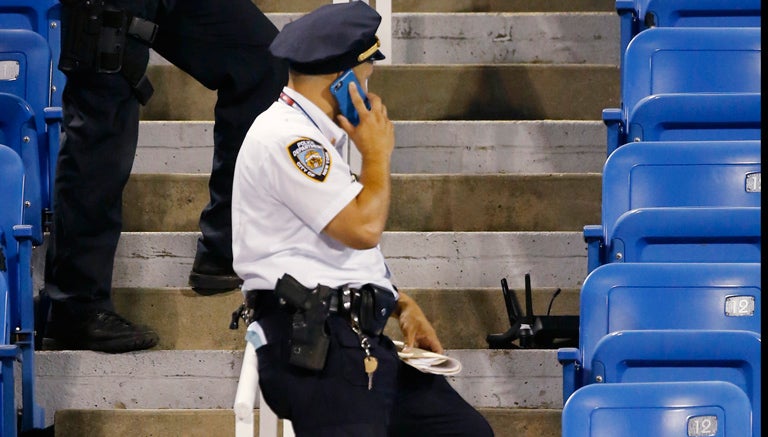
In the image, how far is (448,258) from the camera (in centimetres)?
330

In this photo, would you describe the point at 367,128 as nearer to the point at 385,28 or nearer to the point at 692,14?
the point at 385,28

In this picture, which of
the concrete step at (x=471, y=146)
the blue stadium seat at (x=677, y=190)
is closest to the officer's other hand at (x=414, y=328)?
the blue stadium seat at (x=677, y=190)

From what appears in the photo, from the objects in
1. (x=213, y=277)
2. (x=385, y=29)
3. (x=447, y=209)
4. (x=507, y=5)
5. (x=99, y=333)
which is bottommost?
(x=99, y=333)

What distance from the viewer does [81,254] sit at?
3.00m

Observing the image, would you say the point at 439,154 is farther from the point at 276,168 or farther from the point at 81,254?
the point at 276,168

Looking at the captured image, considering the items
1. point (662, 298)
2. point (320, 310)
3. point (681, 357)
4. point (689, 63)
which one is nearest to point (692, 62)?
point (689, 63)

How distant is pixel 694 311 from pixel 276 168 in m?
0.97

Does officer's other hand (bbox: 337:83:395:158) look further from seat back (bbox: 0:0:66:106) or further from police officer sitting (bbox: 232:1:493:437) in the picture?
seat back (bbox: 0:0:66:106)

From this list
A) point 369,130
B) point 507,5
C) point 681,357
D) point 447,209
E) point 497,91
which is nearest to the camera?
point 369,130

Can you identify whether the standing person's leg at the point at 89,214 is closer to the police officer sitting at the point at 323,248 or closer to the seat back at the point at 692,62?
the police officer sitting at the point at 323,248

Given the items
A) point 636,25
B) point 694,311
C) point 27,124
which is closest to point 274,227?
point 694,311

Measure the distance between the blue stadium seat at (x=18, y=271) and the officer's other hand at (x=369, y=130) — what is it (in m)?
0.97

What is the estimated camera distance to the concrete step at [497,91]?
371 cm

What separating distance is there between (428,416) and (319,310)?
0.89 ft
